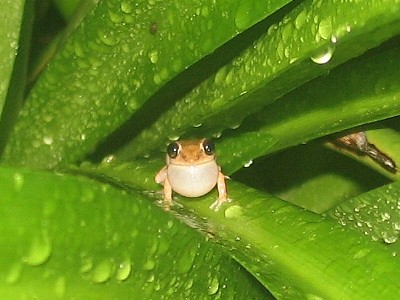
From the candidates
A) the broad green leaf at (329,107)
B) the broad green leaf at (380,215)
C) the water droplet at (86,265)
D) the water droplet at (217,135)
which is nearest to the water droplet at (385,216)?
the broad green leaf at (380,215)

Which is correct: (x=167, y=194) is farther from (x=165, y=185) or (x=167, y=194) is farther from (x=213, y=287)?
(x=213, y=287)

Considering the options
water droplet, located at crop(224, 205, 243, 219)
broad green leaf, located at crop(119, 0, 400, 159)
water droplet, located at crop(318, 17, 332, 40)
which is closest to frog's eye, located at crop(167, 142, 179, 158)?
broad green leaf, located at crop(119, 0, 400, 159)

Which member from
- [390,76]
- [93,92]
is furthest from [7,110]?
[390,76]

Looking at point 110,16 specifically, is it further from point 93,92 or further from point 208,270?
point 208,270

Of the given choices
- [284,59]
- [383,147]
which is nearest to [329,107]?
[383,147]

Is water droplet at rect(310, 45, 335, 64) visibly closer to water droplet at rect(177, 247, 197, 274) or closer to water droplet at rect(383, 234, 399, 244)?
water droplet at rect(177, 247, 197, 274)

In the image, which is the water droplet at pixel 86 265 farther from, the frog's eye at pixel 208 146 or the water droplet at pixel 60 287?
the frog's eye at pixel 208 146
